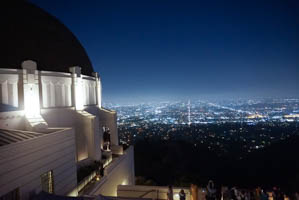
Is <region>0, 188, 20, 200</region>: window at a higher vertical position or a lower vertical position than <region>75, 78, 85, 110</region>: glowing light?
lower

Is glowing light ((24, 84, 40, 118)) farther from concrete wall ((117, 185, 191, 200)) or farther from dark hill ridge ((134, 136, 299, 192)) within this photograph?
dark hill ridge ((134, 136, 299, 192))

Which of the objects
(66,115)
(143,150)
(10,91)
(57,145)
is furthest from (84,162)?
(143,150)

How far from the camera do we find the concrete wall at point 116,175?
12.2 m

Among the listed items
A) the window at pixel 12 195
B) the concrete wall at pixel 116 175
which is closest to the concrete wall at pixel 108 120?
the concrete wall at pixel 116 175

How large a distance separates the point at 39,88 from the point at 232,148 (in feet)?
150

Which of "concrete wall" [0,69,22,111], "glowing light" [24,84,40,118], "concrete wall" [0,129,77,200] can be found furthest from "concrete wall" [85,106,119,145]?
"concrete wall" [0,129,77,200]

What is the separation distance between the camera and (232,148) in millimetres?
48281

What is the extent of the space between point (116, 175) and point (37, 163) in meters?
7.48

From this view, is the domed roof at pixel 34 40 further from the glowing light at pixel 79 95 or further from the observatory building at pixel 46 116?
the glowing light at pixel 79 95

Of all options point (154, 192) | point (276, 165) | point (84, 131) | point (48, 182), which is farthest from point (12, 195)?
point (276, 165)

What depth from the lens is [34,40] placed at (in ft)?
44.8

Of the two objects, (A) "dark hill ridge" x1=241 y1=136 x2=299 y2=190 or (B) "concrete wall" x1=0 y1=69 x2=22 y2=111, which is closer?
(B) "concrete wall" x1=0 y1=69 x2=22 y2=111

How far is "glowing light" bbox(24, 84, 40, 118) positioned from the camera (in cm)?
1175

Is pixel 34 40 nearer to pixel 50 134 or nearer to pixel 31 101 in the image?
pixel 31 101
